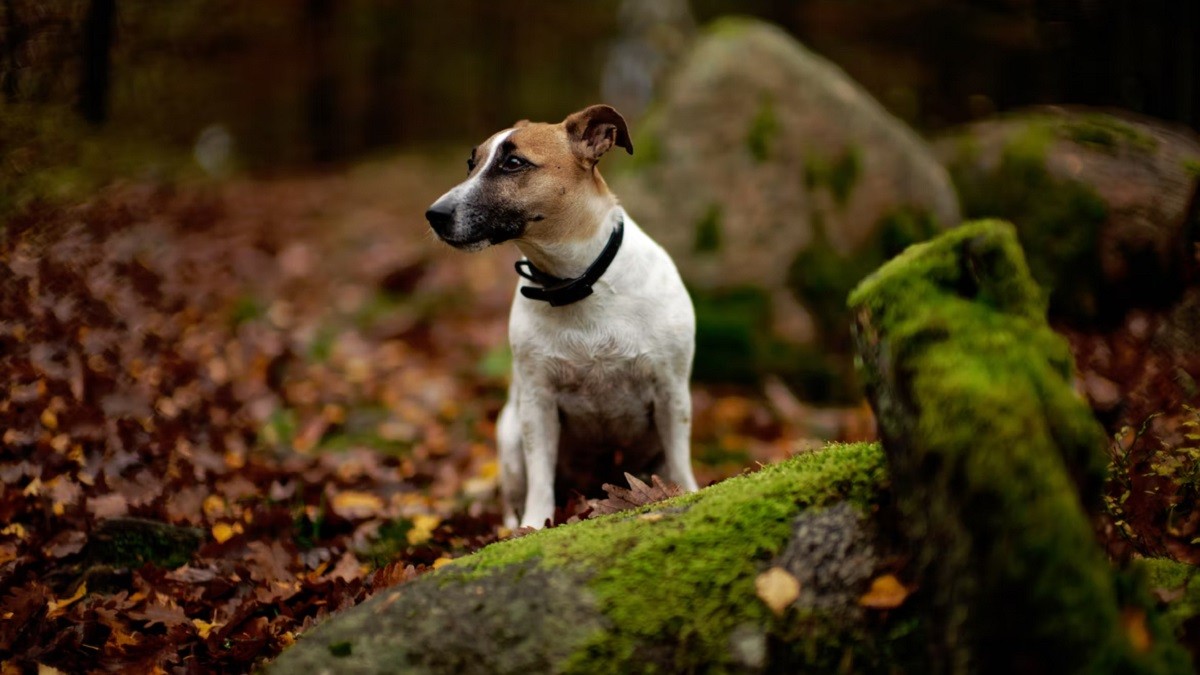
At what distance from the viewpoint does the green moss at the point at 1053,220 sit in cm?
722

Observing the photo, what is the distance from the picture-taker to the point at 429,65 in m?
19.7

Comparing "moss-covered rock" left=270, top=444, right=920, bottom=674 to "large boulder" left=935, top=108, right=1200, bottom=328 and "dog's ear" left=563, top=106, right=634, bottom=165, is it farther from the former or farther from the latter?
"large boulder" left=935, top=108, right=1200, bottom=328

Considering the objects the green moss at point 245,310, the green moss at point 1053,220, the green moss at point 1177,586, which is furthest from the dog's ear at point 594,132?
the green moss at point 245,310

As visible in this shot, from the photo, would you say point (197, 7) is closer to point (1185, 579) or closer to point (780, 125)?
point (780, 125)

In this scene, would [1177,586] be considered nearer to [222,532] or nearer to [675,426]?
[675,426]

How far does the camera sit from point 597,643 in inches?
92.8

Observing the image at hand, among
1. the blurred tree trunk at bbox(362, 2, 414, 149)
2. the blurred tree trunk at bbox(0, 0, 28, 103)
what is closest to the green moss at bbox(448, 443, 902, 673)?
the blurred tree trunk at bbox(0, 0, 28, 103)

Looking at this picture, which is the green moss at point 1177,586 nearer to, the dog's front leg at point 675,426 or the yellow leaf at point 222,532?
the dog's front leg at point 675,426

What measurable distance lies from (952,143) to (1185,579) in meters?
6.82

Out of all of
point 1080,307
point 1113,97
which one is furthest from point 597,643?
point 1113,97

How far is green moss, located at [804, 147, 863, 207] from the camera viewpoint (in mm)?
7484

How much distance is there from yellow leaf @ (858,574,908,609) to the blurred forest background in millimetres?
4457

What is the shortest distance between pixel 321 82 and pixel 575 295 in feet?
50.9

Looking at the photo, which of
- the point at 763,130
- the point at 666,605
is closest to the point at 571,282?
the point at 666,605
